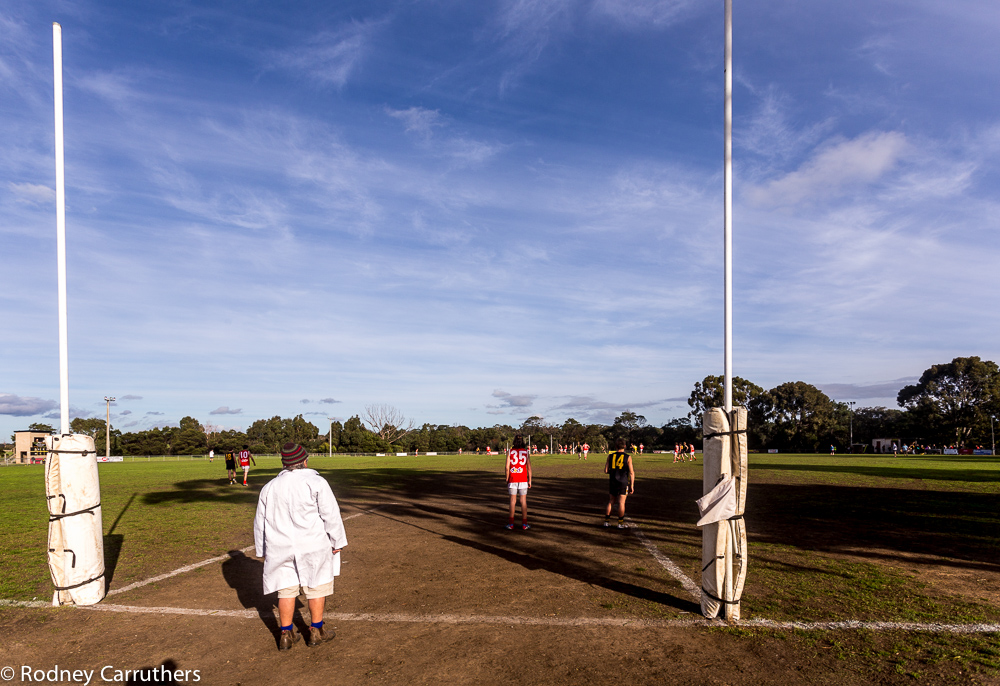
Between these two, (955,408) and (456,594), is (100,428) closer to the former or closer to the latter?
(456,594)

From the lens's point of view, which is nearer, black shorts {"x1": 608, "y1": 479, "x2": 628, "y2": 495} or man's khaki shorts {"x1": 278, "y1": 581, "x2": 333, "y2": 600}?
man's khaki shorts {"x1": 278, "y1": 581, "x2": 333, "y2": 600}

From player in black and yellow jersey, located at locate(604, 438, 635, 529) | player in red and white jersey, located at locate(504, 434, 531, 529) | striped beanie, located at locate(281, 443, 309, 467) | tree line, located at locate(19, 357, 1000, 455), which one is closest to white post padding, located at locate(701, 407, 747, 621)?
striped beanie, located at locate(281, 443, 309, 467)

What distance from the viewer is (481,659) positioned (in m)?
4.76

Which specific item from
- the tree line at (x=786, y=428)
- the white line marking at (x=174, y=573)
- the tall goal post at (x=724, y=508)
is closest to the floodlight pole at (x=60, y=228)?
the white line marking at (x=174, y=573)

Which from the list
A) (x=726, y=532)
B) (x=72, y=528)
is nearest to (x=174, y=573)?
(x=72, y=528)

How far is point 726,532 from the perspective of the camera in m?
5.64

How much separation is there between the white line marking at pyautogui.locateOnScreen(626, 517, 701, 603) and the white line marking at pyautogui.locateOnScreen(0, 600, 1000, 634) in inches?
34.7

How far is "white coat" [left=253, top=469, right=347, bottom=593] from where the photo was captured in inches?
206

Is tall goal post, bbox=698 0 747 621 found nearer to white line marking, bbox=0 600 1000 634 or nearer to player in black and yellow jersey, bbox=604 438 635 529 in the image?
white line marking, bbox=0 600 1000 634

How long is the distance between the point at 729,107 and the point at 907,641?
580cm

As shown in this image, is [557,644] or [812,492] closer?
[557,644]

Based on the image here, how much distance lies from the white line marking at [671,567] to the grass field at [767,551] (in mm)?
132

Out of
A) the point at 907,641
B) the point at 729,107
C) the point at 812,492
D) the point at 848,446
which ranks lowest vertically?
the point at 848,446

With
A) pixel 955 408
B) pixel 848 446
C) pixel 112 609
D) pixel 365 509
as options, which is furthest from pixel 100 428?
pixel 955 408
